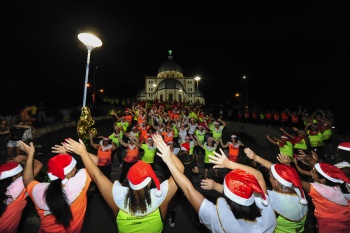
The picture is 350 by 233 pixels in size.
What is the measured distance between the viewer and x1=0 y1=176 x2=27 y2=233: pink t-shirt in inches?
106

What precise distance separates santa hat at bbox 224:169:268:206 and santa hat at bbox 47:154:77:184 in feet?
6.19

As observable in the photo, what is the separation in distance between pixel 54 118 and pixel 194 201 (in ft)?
71.5

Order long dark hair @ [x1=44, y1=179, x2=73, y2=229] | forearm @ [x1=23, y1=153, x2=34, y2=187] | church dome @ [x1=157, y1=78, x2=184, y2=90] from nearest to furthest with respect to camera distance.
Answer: long dark hair @ [x1=44, y1=179, x2=73, y2=229], forearm @ [x1=23, y1=153, x2=34, y2=187], church dome @ [x1=157, y1=78, x2=184, y2=90]

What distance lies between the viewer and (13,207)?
9.06 feet

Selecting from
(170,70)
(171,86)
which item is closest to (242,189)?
(171,86)

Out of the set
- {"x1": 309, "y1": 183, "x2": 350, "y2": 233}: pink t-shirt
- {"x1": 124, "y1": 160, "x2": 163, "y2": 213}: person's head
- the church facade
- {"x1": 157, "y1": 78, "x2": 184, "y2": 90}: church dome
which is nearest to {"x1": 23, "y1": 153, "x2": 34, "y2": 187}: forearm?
{"x1": 124, "y1": 160, "x2": 163, "y2": 213}: person's head

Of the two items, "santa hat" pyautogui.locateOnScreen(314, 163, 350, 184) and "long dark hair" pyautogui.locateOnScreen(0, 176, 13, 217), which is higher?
"santa hat" pyautogui.locateOnScreen(314, 163, 350, 184)

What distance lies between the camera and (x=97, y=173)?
2.46 meters

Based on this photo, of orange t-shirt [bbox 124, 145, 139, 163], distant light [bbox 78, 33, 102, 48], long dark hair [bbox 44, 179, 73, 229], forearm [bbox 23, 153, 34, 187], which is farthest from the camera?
orange t-shirt [bbox 124, 145, 139, 163]

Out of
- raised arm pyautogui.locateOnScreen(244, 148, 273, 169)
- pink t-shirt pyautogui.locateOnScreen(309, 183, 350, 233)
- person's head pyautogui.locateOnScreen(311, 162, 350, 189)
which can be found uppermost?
raised arm pyautogui.locateOnScreen(244, 148, 273, 169)

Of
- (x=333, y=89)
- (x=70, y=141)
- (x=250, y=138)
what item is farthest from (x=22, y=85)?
(x=333, y=89)

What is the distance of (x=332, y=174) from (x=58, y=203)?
3351 mm

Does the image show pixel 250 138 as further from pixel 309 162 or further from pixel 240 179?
pixel 240 179

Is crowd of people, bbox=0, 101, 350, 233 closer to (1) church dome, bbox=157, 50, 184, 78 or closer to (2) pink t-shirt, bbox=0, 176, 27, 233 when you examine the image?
(2) pink t-shirt, bbox=0, 176, 27, 233
